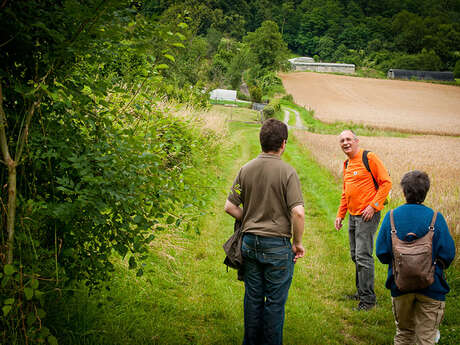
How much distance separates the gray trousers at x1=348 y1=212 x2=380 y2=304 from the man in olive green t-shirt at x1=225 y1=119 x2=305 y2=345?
6.81ft

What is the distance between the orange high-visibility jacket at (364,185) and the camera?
4.95m

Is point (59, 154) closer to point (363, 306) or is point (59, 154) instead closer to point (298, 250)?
point (298, 250)

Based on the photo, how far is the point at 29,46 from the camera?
2.33 m

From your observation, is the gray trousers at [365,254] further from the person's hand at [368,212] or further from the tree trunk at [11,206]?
the tree trunk at [11,206]

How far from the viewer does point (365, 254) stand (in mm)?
5062

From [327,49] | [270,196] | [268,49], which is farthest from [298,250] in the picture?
[327,49]

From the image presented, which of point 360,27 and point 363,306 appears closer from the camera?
point 363,306

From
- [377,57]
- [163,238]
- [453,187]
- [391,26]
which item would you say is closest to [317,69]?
[377,57]

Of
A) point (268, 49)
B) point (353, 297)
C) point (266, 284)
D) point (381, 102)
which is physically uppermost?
point (268, 49)

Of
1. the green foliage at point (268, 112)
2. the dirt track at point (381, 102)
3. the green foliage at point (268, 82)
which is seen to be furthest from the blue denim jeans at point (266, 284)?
the green foliage at point (268, 82)

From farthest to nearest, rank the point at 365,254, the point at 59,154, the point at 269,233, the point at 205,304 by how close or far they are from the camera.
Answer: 1. the point at 365,254
2. the point at 205,304
3. the point at 269,233
4. the point at 59,154

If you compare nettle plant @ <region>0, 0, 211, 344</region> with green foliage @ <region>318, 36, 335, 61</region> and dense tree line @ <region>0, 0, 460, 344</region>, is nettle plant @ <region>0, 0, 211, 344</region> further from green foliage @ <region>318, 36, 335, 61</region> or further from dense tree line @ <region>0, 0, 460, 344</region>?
green foliage @ <region>318, 36, 335, 61</region>

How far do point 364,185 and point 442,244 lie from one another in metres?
Answer: 1.85

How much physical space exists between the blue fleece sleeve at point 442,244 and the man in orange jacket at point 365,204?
5.07 ft
